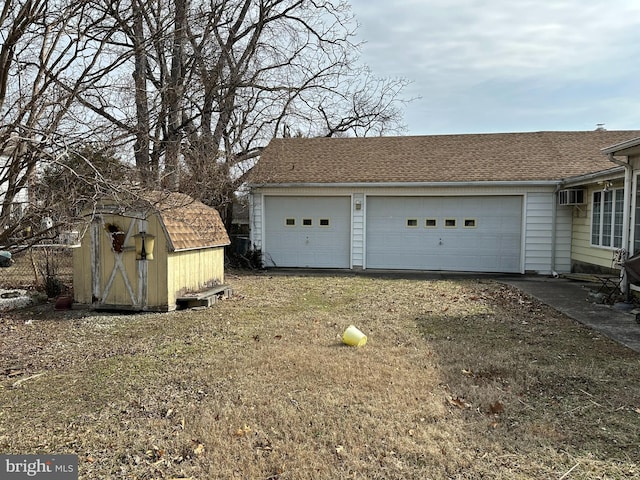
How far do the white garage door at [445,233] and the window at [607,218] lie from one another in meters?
2.11

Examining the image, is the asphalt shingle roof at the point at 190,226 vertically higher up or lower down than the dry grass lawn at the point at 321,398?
higher up

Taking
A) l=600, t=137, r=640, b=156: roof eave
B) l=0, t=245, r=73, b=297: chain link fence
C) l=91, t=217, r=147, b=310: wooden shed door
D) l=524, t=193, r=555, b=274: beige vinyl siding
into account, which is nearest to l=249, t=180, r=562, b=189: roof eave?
l=524, t=193, r=555, b=274: beige vinyl siding

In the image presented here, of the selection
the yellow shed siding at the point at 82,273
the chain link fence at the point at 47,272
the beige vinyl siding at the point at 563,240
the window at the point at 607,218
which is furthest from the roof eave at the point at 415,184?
the yellow shed siding at the point at 82,273

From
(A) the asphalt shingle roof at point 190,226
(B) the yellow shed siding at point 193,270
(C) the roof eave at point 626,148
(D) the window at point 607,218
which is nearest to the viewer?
(C) the roof eave at point 626,148

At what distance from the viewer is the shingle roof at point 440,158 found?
13.1 meters

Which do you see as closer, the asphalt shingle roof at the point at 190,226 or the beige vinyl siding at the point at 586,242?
the asphalt shingle roof at the point at 190,226

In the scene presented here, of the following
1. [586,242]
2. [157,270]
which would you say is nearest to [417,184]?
[586,242]

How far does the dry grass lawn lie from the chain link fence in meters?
1.79

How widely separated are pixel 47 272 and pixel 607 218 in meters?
12.4

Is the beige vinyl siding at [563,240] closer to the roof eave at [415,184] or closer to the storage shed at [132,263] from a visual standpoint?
the roof eave at [415,184]

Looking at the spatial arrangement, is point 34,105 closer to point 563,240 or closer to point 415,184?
→ point 415,184

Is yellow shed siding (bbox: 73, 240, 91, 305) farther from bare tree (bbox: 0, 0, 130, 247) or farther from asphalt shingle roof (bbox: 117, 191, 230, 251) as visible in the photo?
bare tree (bbox: 0, 0, 130, 247)

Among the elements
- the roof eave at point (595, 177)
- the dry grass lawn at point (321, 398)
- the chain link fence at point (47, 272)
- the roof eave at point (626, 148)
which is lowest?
the dry grass lawn at point (321, 398)

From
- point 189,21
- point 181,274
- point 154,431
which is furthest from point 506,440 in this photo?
point 189,21
